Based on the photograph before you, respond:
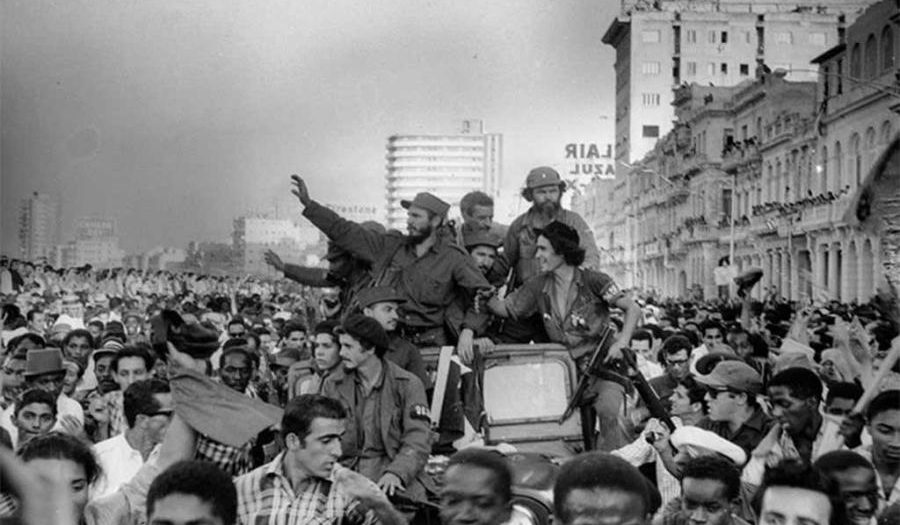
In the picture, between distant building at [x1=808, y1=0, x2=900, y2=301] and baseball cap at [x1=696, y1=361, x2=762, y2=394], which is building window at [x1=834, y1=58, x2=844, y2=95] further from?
baseball cap at [x1=696, y1=361, x2=762, y2=394]

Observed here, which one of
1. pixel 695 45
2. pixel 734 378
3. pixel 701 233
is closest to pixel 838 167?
pixel 701 233

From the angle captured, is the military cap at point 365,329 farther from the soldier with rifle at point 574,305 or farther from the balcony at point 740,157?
the balcony at point 740,157

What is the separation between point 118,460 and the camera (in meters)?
7.38

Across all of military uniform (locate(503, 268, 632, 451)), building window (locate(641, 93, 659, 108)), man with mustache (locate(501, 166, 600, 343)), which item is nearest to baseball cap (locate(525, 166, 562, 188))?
man with mustache (locate(501, 166, 600, 343))

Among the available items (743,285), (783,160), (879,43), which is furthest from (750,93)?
(743,285)

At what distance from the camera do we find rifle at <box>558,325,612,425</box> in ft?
29.7

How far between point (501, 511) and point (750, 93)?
85.7 meters

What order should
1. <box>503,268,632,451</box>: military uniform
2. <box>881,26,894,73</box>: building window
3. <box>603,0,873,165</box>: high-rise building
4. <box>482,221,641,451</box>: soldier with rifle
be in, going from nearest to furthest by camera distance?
→ <box>482,221,641,451</box>: soldier with rifle → <box>503,268,632,451</box>: military uniform → <box>881,26,894,73</box>: building window → <box>603,0,873,165</box>: high-rise building

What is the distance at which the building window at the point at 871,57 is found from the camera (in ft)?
206

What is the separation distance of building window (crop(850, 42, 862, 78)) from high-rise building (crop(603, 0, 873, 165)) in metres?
68.4

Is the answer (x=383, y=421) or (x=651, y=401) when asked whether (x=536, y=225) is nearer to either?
(x=651, y=401)

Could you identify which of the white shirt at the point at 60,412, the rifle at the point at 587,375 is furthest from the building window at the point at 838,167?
the white shirt at the point at 60,412

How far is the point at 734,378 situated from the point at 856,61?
6230cm

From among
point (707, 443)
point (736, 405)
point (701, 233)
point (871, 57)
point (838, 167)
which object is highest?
point (871, 57)
